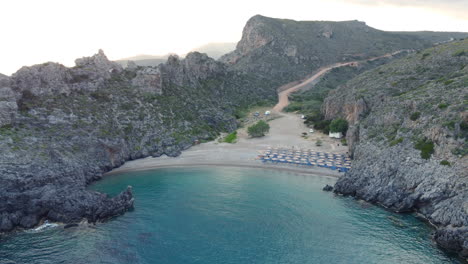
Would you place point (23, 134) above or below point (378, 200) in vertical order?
above

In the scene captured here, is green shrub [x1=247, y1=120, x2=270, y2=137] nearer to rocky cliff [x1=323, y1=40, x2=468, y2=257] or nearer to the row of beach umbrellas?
the row of beach umbrellas

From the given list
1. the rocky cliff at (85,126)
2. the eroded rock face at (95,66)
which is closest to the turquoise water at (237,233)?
the rocky cliff at (85,126)

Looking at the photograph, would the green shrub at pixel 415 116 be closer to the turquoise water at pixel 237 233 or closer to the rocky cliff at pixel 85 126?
the turquoise water at pixel 237 233

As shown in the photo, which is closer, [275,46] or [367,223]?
[367,223]

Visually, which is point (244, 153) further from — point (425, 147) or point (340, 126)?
point (425, 147)

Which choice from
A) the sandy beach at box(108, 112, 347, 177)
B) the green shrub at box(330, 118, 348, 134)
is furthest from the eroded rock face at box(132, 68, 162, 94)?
the green shrub at box(330, 118, 348, 134)

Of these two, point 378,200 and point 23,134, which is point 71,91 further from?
point 378,200

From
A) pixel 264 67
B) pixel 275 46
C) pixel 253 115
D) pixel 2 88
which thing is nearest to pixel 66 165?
pixel 2 88
